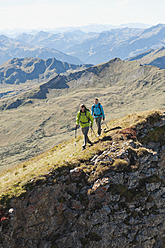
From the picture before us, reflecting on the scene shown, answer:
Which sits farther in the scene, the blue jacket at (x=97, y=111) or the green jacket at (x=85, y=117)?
the blue jacket at (x=97, y=111)

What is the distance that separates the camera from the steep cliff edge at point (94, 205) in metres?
15.3

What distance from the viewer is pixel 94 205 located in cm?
1662

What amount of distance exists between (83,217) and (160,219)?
25.3ft

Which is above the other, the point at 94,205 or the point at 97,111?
the point at 97,111

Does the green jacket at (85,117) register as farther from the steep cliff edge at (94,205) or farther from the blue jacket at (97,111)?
the steep cliff edge at (94,205)

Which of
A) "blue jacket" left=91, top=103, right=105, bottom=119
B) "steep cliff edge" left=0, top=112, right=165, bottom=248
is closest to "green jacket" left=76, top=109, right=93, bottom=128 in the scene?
"blue jacket" left=91, top=103, right=105, bottom=119

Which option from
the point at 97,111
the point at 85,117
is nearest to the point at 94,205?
the point at 85,117

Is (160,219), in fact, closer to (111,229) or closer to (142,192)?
(142,192)

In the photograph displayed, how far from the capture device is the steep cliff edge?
50.3ft

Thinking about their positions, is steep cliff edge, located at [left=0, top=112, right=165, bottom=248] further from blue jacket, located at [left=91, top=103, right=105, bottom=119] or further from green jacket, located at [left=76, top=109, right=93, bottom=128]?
blue jacket, located at [left=91, top=103, right=105, bottom=119]

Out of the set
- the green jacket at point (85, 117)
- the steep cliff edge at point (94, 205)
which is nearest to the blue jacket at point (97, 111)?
the green jacket at point (85, 117)

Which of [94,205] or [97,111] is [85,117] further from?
[94,205]

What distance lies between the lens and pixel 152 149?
68.8ft

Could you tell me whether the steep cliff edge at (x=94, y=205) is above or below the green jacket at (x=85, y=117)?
below
